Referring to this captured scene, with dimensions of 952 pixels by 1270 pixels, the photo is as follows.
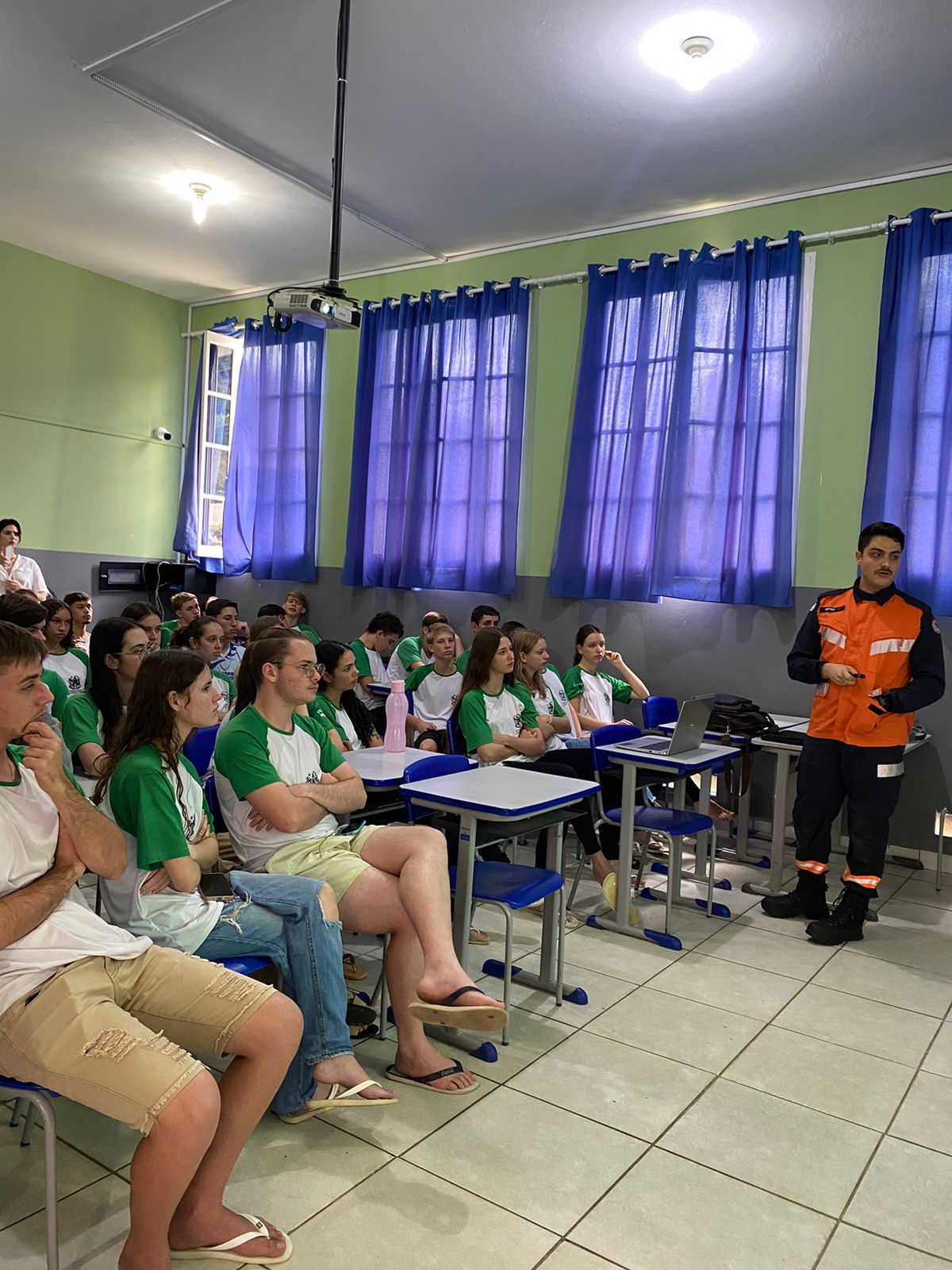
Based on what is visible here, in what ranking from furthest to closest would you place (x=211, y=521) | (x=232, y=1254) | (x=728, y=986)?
(x=211, y=521)
(x=728, y=986)
(x=232, y=1254)

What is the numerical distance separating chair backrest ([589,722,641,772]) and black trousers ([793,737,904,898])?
76 cm

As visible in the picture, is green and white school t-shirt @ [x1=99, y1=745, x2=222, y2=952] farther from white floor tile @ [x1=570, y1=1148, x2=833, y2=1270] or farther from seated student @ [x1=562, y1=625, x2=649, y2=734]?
seated student @ [x1=562, y1=625, x2=649, y2=734]

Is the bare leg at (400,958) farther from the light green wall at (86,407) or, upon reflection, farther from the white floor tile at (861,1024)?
the light green wall at (86,407)

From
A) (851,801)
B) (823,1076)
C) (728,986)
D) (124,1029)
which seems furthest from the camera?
(851,801)

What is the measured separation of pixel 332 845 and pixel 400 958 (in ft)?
1.23

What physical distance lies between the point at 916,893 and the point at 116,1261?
160 inches

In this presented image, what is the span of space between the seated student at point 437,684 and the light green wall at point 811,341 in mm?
1357

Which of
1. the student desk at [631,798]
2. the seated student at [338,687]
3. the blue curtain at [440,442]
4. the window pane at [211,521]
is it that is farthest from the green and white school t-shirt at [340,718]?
the window pane at [211,521]

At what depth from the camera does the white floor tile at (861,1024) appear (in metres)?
3.09

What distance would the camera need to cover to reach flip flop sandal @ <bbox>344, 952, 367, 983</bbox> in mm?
3328

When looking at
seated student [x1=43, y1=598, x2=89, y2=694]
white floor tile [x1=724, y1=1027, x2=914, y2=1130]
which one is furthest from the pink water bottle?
white floor tile [x1=724, y1=1027, x2=914, y2=1130]

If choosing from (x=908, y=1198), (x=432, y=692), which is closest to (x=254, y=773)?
(x=908, y=1198)

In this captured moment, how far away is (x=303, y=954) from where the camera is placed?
2373mm

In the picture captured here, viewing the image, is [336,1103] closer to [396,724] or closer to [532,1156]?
[532,1156]
